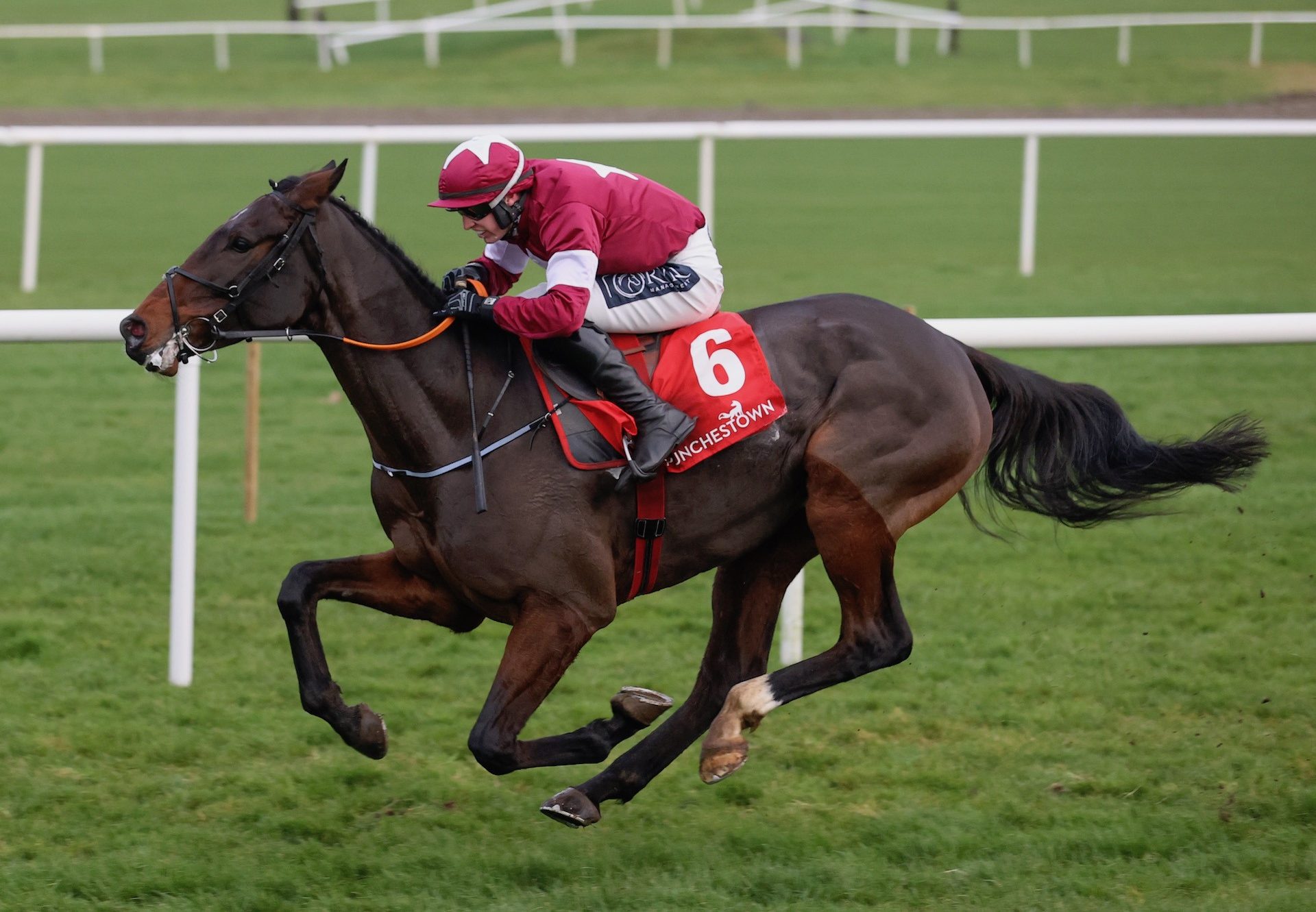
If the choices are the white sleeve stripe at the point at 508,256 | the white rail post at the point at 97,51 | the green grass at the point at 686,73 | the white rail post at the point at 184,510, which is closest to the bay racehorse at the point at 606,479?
the white sleeve stripe at the point at 508,256

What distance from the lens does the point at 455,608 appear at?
11.9 feet

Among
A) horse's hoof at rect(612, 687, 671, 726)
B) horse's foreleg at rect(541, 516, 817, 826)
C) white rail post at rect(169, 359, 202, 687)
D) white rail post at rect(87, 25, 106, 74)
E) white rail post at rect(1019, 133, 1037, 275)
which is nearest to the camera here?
horse's hoof at rect(612, 687, 671, 726)

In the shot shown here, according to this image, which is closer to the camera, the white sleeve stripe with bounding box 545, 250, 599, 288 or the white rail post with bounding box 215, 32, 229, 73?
the white sleeve stripe with bounding box 545, 250, 599, 288

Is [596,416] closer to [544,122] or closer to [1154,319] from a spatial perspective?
[1154,319]

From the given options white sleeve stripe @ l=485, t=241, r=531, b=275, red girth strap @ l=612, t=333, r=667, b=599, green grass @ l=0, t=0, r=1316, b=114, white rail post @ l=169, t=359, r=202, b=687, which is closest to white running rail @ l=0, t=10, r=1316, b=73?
green grass @ l=0, t=0, r=1316, b=114

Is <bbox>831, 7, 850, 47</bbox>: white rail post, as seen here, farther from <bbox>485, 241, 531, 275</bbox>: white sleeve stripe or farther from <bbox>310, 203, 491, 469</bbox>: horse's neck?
<bbox>310, 203, 491, 469</bbox>: horse's neck

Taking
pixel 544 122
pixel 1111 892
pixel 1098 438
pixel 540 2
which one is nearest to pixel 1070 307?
pixel 1098 438

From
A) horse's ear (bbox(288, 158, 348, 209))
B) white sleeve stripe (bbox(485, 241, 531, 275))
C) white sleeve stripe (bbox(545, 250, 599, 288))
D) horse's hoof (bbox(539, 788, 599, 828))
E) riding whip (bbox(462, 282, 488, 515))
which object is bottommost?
horse's hoof (bbox(539, 788, 599, 828))

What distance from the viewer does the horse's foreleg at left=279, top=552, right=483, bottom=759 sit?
3541mm

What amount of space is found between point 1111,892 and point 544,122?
1671 centimetres

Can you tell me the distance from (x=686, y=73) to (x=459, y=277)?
21.5m

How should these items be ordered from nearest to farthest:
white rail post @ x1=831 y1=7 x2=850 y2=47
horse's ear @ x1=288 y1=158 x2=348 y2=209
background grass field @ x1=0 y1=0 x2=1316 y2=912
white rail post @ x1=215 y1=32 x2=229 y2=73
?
horse's ear @ x1=288 y1=158 x2=348 y2=209, background grass field @ x1=0 y1=0 x2=1316 y2=912, white rail post @ x1=215 y1=32 x2=229 y2=73, white rail post @ x1=831 y1=7 x2=850 y2=47

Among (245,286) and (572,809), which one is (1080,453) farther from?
(245,286)

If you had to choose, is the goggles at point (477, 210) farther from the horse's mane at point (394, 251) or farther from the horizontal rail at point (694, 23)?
the horizontal rail at point (694, 23)
